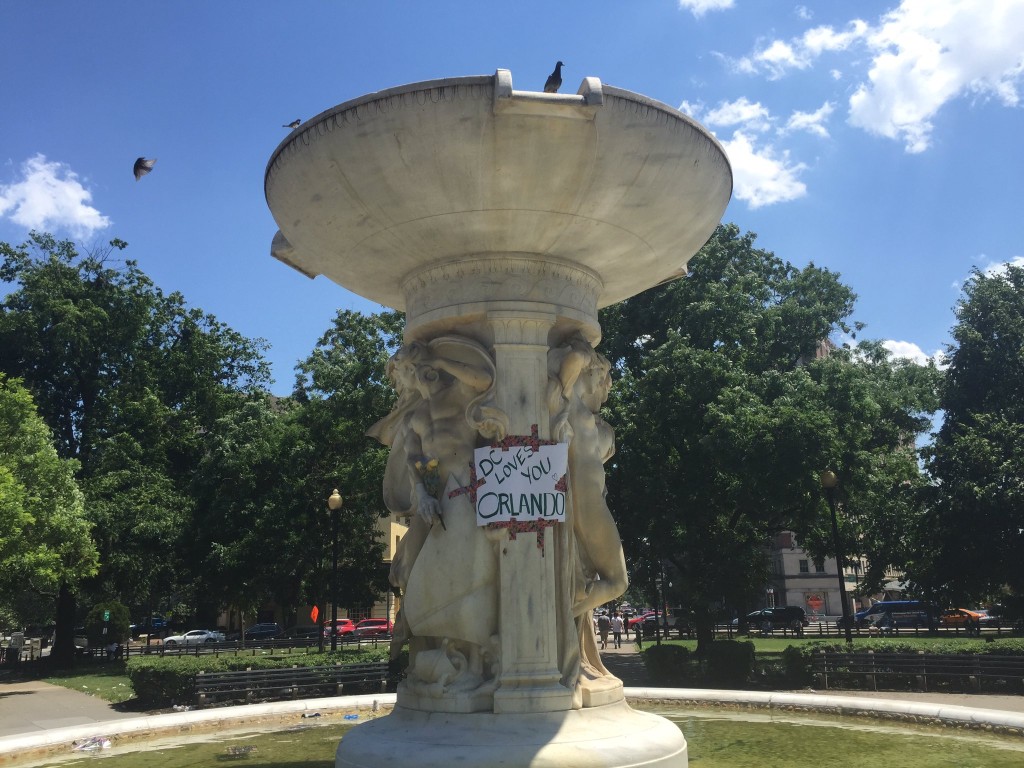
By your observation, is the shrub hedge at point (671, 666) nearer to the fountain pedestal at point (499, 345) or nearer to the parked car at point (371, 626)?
the fountain pedestal at point (499, 345)

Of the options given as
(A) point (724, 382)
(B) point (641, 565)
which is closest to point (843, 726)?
(A) point (724, 382)

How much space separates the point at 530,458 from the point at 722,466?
45.7ft

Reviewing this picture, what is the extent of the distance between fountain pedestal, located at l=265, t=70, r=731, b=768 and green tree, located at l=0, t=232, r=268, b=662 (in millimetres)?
24462

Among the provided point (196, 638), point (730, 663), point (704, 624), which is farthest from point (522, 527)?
point (196, 638)

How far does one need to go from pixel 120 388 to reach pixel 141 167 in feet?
90.4

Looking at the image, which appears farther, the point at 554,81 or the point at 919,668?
the point at 919,668

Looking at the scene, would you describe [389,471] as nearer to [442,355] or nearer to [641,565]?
[442,355]

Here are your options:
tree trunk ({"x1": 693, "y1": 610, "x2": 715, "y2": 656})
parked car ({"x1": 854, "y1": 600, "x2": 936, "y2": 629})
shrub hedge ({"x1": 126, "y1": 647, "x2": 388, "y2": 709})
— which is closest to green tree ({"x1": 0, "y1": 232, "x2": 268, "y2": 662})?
shrub hedge ({"x1": 126, "y1": 647, "x2": 388, "y2": 709})

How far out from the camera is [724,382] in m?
21.3

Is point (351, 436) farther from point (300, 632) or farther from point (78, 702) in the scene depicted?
point (300, 632)

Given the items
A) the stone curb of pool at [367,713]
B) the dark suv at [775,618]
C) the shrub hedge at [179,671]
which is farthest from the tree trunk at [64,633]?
the dark suv at [775,618]

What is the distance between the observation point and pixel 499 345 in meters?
7.39

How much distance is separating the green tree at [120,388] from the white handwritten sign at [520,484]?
24.9m

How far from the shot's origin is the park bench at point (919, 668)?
1376 cm
